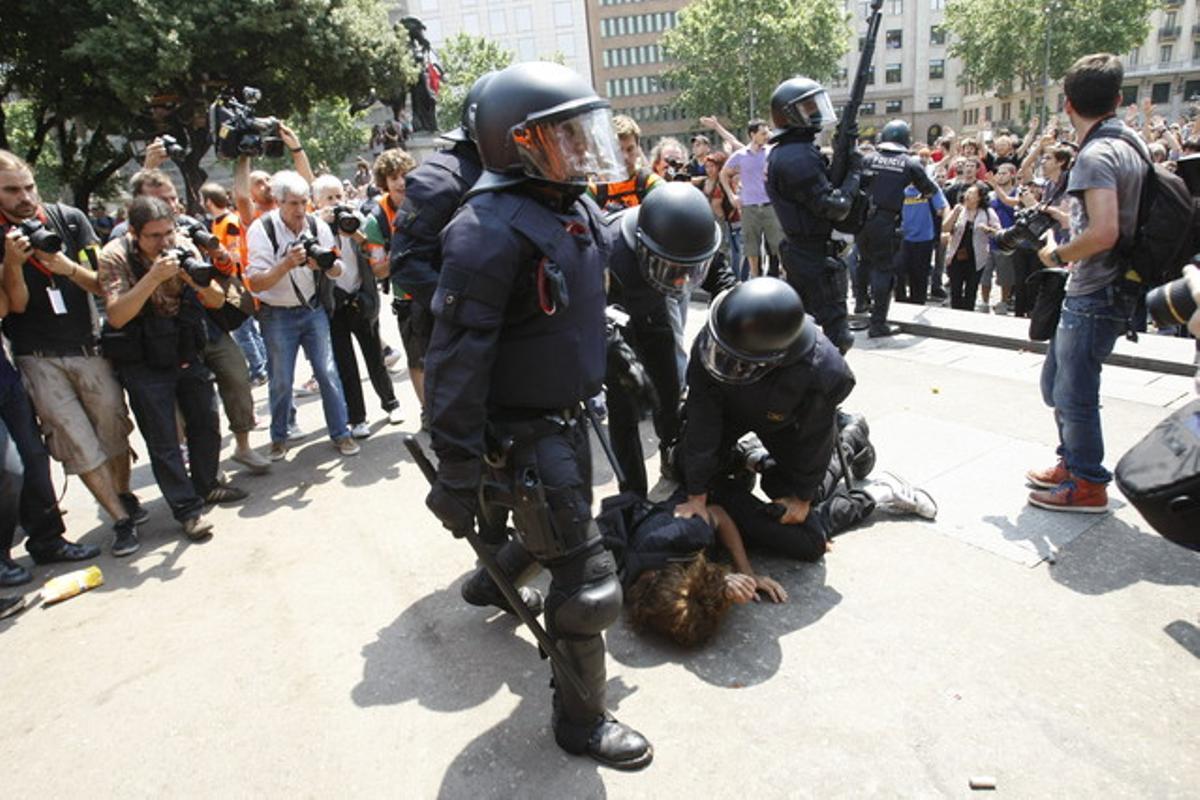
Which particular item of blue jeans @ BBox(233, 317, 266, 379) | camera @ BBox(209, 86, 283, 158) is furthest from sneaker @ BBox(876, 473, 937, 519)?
blue jeans @ BBox(233, 317, 266, 379)

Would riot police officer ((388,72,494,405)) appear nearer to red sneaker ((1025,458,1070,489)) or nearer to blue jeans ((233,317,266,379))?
red sneaker ((1025,458,1070,489))

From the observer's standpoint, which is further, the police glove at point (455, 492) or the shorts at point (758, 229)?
the shorts at point (758, 229)

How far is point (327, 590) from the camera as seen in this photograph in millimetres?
3541

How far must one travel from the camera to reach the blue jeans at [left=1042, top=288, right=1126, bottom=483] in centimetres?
331

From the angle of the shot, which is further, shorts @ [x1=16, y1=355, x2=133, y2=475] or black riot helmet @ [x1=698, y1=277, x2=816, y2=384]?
shorts @ [x1=16, y1=355, x2=133, y2=475]

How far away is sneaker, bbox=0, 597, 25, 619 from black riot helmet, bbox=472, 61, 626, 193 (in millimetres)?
3202

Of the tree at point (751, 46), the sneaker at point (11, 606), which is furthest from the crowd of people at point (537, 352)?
the tree at point (751, 46)

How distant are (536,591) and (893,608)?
1.46 metres

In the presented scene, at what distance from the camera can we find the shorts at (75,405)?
3.83 metres

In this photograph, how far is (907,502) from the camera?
11.8 feet

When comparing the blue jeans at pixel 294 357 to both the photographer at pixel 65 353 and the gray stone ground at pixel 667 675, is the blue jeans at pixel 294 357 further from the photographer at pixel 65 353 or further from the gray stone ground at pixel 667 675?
the gray stone ground at pixel 667 675

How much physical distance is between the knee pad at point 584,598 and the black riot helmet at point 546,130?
112cm

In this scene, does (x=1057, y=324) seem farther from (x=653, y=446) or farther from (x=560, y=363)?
(x=560, y=363)

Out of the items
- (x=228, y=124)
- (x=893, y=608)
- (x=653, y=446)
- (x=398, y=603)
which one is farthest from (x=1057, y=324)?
(x=228, y=124)
